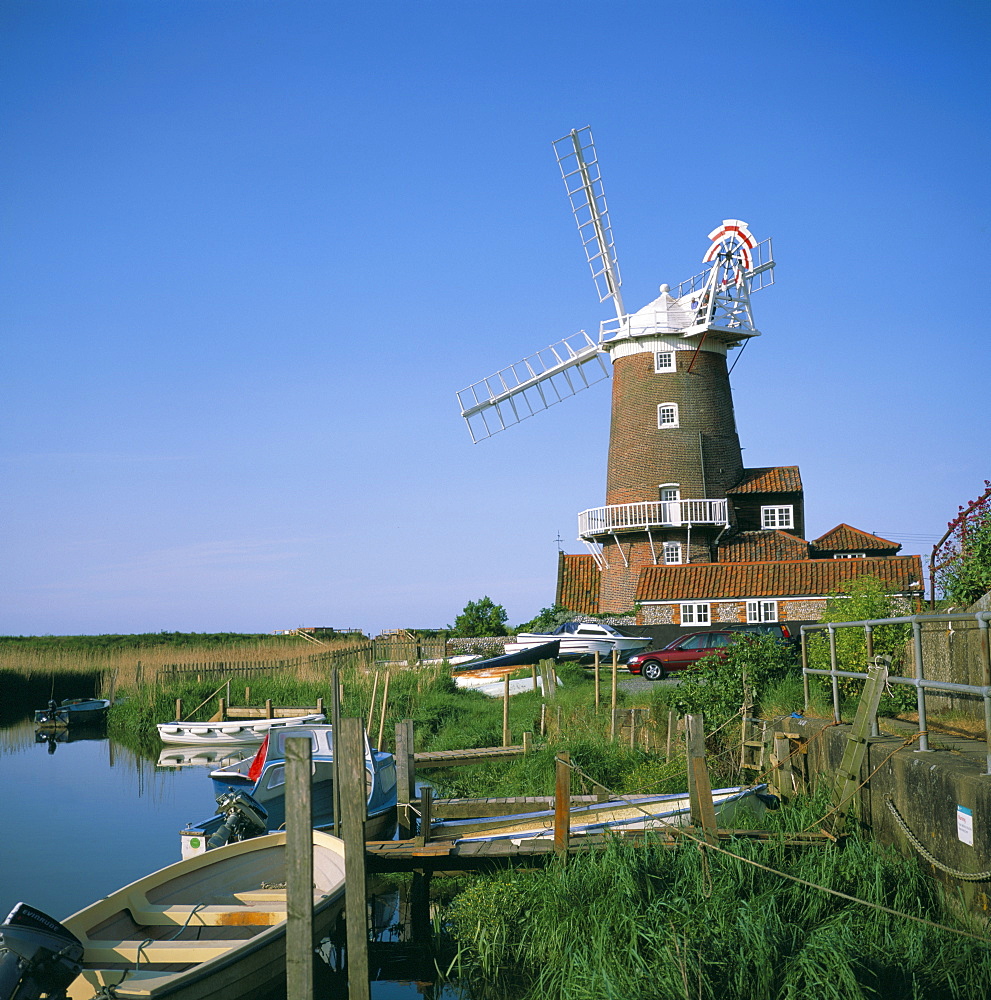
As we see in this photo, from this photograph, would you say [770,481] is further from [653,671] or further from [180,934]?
[180,934]

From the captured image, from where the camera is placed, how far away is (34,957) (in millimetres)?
6891

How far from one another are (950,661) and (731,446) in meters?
26.5

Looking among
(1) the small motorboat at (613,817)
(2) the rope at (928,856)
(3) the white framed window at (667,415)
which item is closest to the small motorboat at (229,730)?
(1) the small motorboat at (613,817)

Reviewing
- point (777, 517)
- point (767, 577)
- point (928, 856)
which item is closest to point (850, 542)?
point (777, 517)

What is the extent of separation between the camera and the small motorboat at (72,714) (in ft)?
108

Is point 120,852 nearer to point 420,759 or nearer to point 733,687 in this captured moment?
point 420,759

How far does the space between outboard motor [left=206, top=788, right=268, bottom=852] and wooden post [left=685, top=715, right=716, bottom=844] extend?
5.55 meters

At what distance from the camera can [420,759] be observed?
18562 mm

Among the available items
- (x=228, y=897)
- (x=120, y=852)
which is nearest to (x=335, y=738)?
(x=228, y=897)

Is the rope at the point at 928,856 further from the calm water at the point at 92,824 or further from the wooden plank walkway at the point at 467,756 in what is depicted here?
the wooden plank walkway at the point at 467,756

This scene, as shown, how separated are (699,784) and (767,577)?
25390 mm

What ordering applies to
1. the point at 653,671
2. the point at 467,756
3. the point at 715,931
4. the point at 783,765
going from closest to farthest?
1. the point at 715,931
2. the point at 783,765
3. the point at 467,756
4. the point at 653,671

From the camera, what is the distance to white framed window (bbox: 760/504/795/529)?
37.2m

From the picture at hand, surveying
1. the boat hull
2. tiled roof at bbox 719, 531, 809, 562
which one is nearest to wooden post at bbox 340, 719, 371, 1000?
the boat hull
